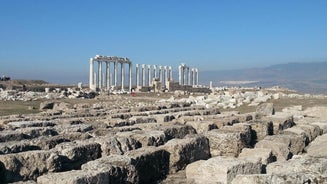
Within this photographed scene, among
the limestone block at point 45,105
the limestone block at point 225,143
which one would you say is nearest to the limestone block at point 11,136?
the limestone block at point 225,143

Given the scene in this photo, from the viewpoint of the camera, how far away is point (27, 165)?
611 centimetres

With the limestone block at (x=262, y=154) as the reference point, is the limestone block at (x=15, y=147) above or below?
above

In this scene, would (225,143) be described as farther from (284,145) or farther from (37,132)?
(37,132)

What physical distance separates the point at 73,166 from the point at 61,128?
2.69 m

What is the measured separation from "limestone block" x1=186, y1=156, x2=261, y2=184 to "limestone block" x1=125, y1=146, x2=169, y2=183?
60 cm

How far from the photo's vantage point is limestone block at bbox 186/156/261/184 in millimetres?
6270

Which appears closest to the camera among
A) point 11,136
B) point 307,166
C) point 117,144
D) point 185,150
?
point 307,166

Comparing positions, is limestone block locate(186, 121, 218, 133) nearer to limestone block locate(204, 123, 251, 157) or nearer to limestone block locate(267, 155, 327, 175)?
limestone block locate(204, 123, 251, 157)

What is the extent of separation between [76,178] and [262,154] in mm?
4033

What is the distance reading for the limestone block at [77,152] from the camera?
22.2 feet

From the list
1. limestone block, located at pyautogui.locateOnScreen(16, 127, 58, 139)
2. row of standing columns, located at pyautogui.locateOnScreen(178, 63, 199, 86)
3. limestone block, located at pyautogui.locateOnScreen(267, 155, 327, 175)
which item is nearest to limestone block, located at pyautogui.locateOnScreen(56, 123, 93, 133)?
limestone block, located at pyautogui.locateOnScreen(16, 127, 58, 139)

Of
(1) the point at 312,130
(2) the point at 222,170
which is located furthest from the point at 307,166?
(1) the point at 312,130

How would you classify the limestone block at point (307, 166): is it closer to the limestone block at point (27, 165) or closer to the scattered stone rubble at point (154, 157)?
the scattered stone rubble at point (154, 157)

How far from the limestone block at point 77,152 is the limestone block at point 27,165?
0.96 feet
